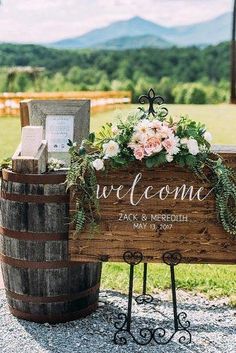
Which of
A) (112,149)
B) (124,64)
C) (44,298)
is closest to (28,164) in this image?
(112,149)

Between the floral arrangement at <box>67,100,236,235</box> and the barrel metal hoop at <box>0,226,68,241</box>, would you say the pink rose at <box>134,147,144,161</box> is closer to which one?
the floral arrangement at <box>67,100,236,235</box>

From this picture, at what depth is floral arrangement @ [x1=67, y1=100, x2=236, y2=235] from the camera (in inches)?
138

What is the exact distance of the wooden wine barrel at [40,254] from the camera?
12.2ft

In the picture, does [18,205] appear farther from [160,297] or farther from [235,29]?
[235,29]

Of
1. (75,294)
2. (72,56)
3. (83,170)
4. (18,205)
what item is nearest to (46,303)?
(75,294)

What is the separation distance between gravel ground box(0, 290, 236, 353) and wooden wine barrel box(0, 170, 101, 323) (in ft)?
0.31

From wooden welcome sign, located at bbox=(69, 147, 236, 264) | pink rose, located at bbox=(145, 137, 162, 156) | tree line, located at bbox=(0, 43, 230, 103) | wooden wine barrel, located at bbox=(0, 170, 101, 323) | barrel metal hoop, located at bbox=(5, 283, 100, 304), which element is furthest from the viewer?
tree line, located at bbox=(0, 43, 230, 103)

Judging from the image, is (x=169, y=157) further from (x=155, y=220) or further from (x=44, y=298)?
(x=44, y=298)

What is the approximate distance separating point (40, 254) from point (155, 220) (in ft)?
2.13

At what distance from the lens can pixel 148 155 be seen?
3508mm

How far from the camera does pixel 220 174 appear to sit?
359cm

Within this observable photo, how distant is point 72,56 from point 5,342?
42.8 metres

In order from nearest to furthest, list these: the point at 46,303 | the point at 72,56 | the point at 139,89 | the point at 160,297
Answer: the point at 46,303, the point at 160,297, the point at 139,89, the point at 72,56

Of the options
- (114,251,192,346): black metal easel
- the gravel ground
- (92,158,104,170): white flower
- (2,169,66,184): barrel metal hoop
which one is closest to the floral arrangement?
(92,158,104,170): white flower
